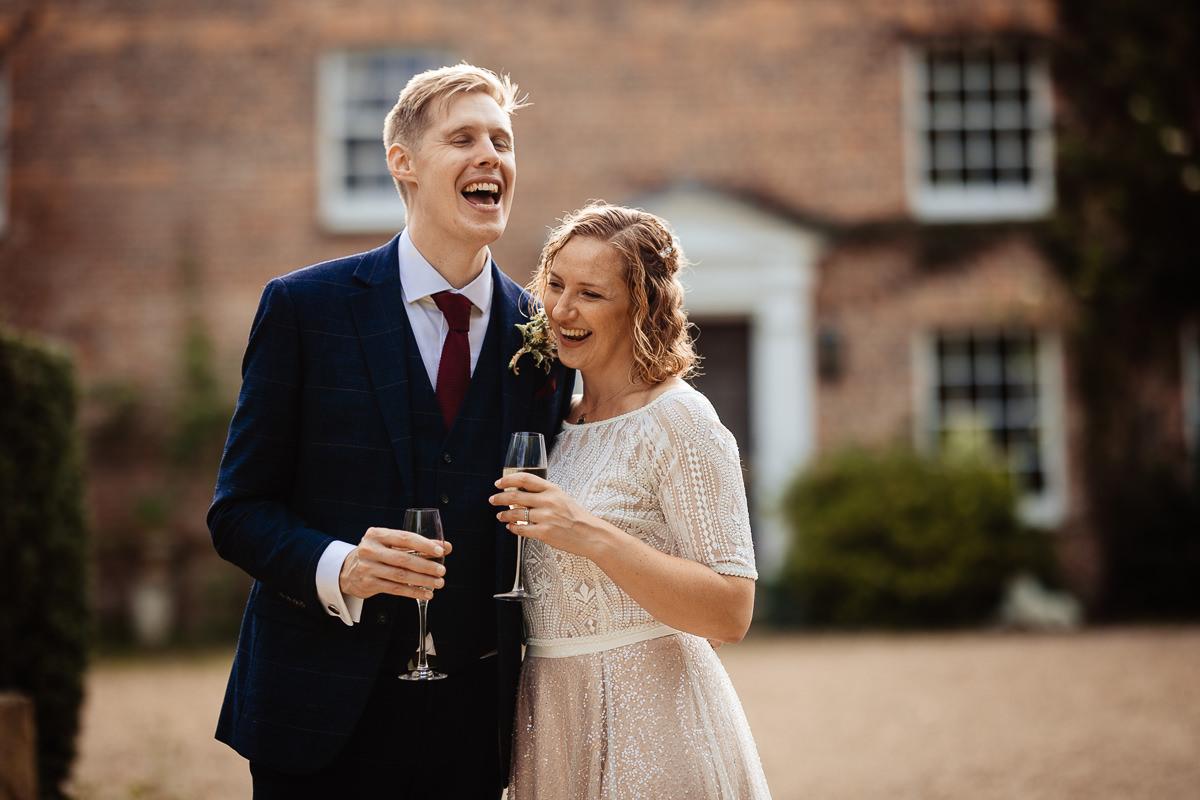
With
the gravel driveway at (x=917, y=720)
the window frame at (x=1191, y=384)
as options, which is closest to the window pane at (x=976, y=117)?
the window frame at (x=1191, y=384)

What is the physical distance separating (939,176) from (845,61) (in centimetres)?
153

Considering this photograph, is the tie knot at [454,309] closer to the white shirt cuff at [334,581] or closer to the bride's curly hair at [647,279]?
the bride's curly hair at [647,279]

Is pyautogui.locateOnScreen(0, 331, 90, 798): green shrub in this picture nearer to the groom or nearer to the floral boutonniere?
the groom

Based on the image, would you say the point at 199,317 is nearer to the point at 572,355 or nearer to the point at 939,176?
the point at 939,176

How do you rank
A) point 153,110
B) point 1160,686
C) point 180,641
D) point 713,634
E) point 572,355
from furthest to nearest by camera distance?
point 153,110 < point 180,641 < point 1160,686 < point 572,355 < point 713,634

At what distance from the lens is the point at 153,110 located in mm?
11555

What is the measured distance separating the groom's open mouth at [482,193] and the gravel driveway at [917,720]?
3691 mm

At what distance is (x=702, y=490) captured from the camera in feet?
8.02

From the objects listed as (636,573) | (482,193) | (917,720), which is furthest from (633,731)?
(917,720)

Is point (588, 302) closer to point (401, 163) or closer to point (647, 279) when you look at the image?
point (647, 279)

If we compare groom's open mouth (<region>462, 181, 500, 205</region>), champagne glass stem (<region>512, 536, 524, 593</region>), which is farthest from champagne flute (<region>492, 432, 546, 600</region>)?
groom's open mouth (<region>462, 181, 500, 205</region>)

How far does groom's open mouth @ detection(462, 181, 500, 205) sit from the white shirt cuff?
0.86 metres

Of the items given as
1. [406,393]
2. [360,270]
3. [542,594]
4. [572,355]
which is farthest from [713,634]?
[360,270]

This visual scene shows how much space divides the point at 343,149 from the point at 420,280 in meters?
9.45
